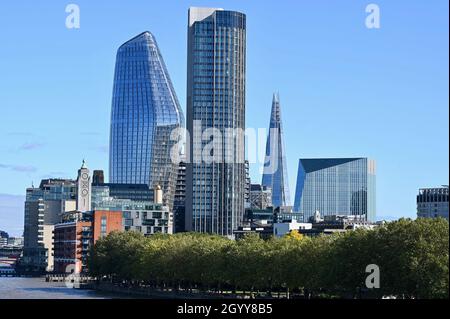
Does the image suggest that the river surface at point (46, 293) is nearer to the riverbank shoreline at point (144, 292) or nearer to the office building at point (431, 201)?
the riverbank shoreline at point (144, 292)

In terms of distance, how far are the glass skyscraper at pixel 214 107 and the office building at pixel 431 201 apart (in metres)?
27.1

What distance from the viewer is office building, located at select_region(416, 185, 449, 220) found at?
172 meters

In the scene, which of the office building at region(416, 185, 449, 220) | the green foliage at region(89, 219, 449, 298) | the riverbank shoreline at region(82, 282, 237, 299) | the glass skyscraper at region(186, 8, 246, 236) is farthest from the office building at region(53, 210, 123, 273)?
the office building at region(416, 185, 449, 220)

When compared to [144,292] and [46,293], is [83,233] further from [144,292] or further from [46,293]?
[46,293]

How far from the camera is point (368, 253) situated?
6706cm

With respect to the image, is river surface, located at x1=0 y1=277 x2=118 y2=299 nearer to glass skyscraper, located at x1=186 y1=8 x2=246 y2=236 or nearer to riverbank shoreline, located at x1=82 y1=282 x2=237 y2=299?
riverbank shoreline, located at x1=82 y1=282 x2=237 y2=299

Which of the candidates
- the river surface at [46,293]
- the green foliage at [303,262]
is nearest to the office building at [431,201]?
the green foliage at [303,262]

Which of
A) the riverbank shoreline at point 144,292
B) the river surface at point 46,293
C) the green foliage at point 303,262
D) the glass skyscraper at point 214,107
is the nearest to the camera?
the green foliage at point 303,262

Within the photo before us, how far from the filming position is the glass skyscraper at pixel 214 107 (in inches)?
6816

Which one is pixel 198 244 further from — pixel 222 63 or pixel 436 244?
pixel 222 63

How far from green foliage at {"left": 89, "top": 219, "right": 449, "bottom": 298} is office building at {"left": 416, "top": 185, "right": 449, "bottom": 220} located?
56.2 metres

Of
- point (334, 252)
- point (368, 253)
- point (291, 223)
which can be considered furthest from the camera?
point (291, 223)
